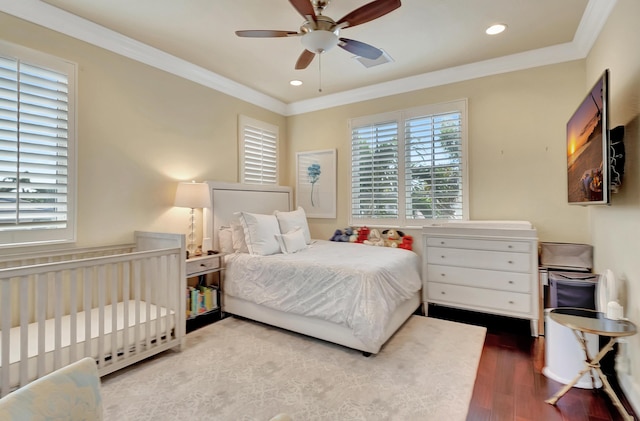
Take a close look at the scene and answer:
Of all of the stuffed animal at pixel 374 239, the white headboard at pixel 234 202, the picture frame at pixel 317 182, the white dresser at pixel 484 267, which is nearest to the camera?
the white dresser at pixel 484 267

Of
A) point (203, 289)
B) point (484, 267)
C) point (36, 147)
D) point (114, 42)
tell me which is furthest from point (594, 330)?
point (114, 42)

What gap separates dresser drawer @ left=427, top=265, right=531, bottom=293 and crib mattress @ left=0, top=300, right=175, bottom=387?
2.62 m

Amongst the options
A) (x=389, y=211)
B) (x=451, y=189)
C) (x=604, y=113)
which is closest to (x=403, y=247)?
(x=389, y=211)

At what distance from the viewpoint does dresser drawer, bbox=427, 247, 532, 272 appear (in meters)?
2.94

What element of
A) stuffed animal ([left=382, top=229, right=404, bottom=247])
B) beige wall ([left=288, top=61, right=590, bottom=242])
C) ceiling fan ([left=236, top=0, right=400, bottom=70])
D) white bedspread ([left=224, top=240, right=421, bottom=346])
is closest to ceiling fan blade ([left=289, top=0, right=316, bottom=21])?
ceiling fan ([left=236, top=0, right=400, bottom=70])

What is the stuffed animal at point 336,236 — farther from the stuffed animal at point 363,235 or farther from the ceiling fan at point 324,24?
the ceiling fan at point 324,24

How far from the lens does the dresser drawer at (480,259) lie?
2.94 m

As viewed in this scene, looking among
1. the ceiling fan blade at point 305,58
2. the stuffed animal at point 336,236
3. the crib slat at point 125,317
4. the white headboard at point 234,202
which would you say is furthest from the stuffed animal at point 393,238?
the crib slat at point 125,317

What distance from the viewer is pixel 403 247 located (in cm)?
383

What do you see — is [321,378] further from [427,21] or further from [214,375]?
[427,21]

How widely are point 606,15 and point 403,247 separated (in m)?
2.68

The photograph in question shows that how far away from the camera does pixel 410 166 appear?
12.9 ft

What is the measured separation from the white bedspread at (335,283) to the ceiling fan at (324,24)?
5.73ft

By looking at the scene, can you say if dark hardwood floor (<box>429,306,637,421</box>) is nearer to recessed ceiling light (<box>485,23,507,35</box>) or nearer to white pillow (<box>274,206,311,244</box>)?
white pillow (<box>274,206,311,244</box>)
